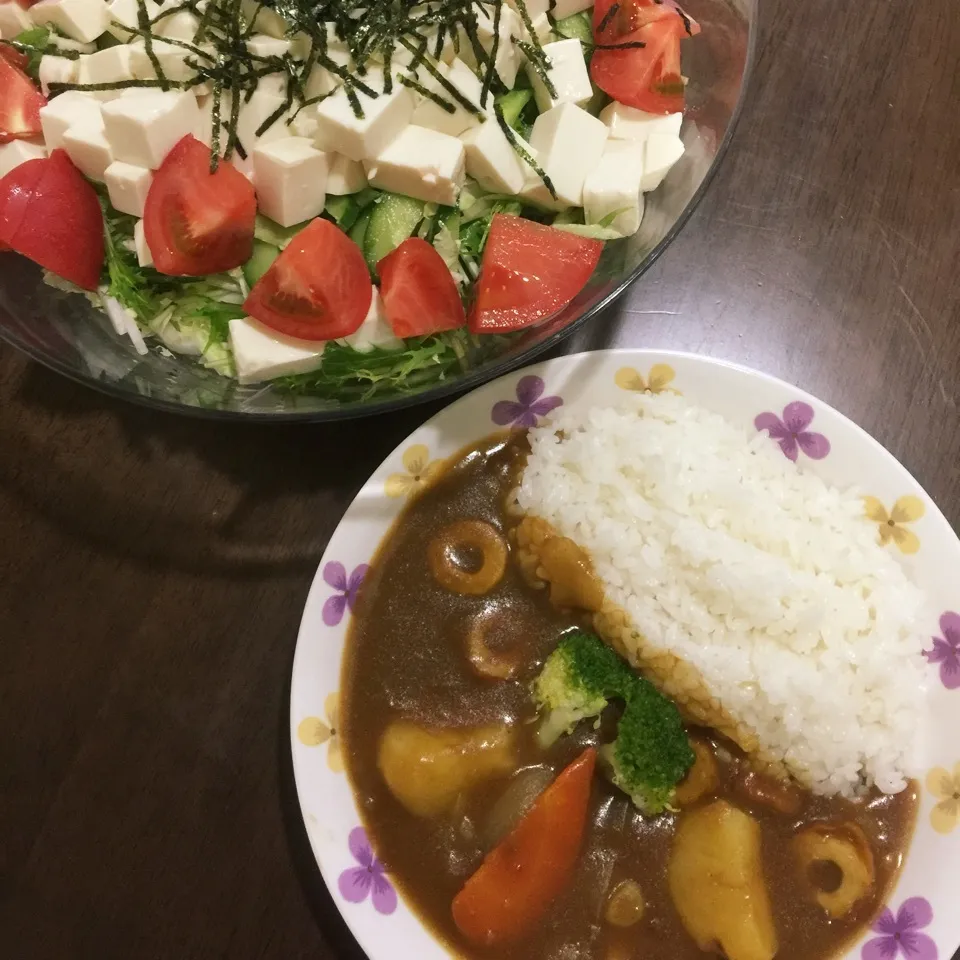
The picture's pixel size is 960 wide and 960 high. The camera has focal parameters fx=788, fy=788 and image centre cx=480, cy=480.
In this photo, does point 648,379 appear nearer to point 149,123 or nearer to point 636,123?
point 636,123

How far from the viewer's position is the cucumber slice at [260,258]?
64.1 inches

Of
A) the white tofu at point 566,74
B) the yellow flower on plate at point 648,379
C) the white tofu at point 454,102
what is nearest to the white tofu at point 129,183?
the white tofu at point 454,102

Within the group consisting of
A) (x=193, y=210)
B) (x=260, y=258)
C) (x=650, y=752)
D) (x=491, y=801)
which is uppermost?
(x=193, y=210)

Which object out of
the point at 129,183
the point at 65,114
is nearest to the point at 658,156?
the point at 129,183

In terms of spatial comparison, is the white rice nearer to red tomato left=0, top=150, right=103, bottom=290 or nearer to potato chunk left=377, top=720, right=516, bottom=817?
potato chunk left=377, top=720, right=516, bottom=817

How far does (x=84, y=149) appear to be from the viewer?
1.55 metres

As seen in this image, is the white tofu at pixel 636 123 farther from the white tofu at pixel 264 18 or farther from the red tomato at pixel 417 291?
the white tofu at pixel 264 18

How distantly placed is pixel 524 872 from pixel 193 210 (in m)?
1.46

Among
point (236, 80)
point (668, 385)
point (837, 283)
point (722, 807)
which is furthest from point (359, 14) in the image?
point (722, 807)

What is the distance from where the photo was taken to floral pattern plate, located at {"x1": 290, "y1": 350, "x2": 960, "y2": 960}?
5.24 feet

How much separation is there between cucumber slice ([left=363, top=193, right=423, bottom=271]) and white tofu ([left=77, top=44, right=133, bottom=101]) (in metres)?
0.58

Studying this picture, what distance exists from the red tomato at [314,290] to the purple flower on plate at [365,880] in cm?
104

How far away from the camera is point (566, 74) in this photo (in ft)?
5.35

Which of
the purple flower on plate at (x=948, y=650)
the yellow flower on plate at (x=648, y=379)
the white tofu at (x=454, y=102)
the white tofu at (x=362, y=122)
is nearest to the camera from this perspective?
the white tofu at (x=362, y=122)
